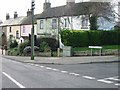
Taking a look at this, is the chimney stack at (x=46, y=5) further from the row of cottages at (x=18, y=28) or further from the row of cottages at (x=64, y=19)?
the row of cottages at (x=18, y=28)

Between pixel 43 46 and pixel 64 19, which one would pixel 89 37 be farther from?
pixel 64 19

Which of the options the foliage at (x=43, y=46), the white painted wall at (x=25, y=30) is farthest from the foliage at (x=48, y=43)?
the white painted wall at (x=25, y=30)

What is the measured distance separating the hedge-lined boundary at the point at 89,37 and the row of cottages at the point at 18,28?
83.5 ft

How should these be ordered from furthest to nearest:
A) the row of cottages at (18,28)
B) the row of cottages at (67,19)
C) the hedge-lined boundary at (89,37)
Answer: the row of cottages at (18,28), the row of cottages at (67,19), the hedge-lined boundary at (89,37)

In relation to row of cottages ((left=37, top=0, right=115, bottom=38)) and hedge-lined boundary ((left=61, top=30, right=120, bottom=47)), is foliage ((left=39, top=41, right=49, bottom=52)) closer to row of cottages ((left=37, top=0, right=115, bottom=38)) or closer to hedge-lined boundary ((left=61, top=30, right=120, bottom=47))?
hedge-lined boundary ((left=61, top=30, right=120, bottom=47))

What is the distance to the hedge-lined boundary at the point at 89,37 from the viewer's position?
3878cm

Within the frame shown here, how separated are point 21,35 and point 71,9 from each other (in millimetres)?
24356

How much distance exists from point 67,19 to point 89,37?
11267 millimetres

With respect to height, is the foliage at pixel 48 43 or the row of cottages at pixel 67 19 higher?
the row of cottages at pixel 67 19

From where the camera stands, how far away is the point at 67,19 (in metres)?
52.5

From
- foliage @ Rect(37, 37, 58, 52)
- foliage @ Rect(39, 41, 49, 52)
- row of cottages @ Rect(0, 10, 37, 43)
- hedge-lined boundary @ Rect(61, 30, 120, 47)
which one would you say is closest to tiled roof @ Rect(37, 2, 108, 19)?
hedge-lined boundary @ Rect(61, 30, 120, 47)

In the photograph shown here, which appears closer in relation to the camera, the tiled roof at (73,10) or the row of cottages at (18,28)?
the tiled roof at (73,10)

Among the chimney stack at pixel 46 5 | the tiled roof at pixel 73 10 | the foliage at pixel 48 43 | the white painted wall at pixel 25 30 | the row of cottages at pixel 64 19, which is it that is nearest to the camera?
the tiled roof at pixel 73 10

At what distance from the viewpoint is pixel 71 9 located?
5212 cm
